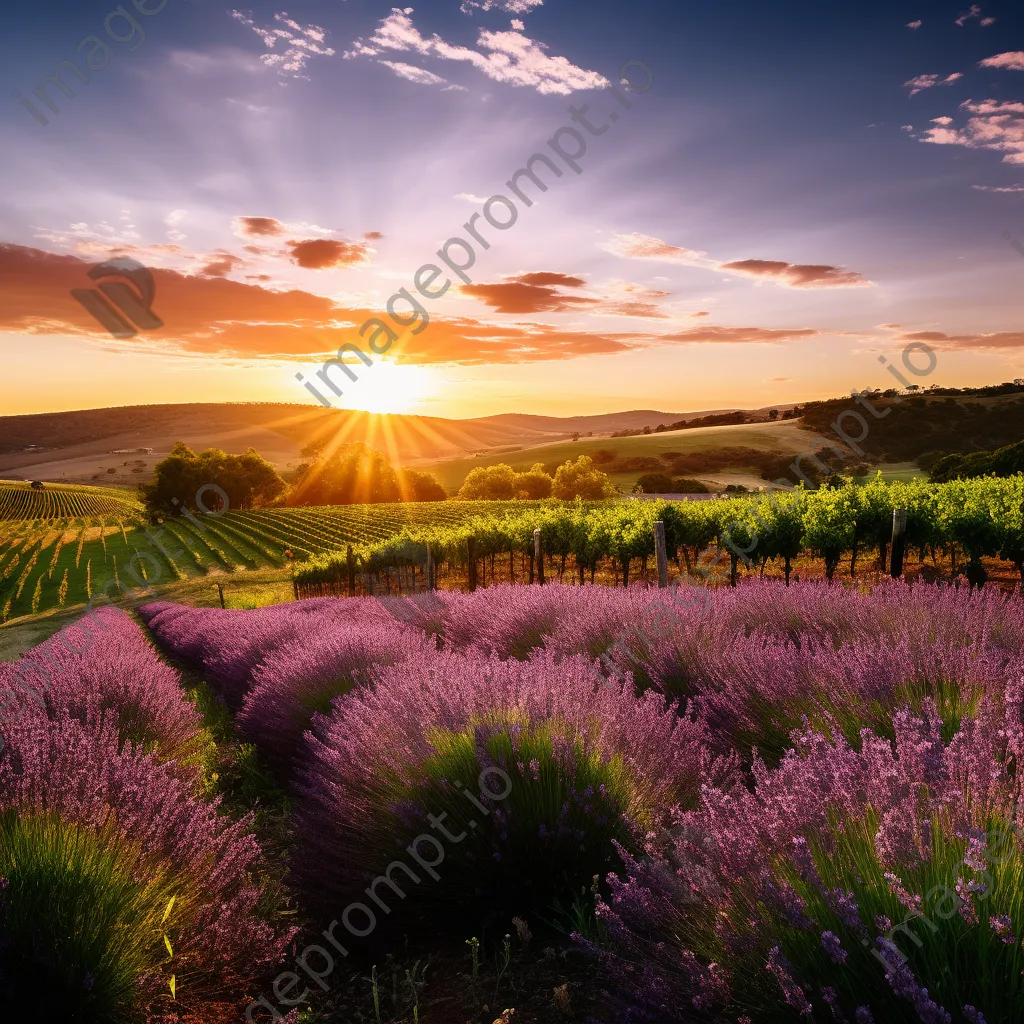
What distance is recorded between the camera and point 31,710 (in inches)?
149

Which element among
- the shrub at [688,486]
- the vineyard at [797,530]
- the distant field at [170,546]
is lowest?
the distant field at [170,546]

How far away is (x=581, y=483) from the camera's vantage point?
2694 inches

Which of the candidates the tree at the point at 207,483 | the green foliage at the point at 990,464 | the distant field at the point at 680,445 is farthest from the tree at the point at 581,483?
the tree at the point at 207,483

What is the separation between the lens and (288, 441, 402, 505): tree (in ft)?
282

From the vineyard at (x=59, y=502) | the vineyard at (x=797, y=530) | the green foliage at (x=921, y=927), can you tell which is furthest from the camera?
the vineyard at (x=59, y=502)

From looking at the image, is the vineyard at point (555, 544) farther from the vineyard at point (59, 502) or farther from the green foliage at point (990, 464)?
the green foliage at point (990, 464)

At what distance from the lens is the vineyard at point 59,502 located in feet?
259

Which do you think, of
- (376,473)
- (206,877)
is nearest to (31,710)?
(206,877)

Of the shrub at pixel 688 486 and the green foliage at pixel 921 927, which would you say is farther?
the shrub at pixel 688 486

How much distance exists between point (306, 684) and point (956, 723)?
151 inches

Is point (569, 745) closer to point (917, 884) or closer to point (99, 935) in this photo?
point (917, 884)

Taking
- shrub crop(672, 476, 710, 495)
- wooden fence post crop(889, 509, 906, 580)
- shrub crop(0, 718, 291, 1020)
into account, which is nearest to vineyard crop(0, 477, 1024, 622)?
wooden fence post crop(889, 509, 906, 580)

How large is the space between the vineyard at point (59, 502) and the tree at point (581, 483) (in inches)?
1978

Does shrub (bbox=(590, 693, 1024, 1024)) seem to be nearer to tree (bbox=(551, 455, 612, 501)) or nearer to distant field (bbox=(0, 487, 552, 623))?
distant field (bbox=(0, 487, 552, 623))
